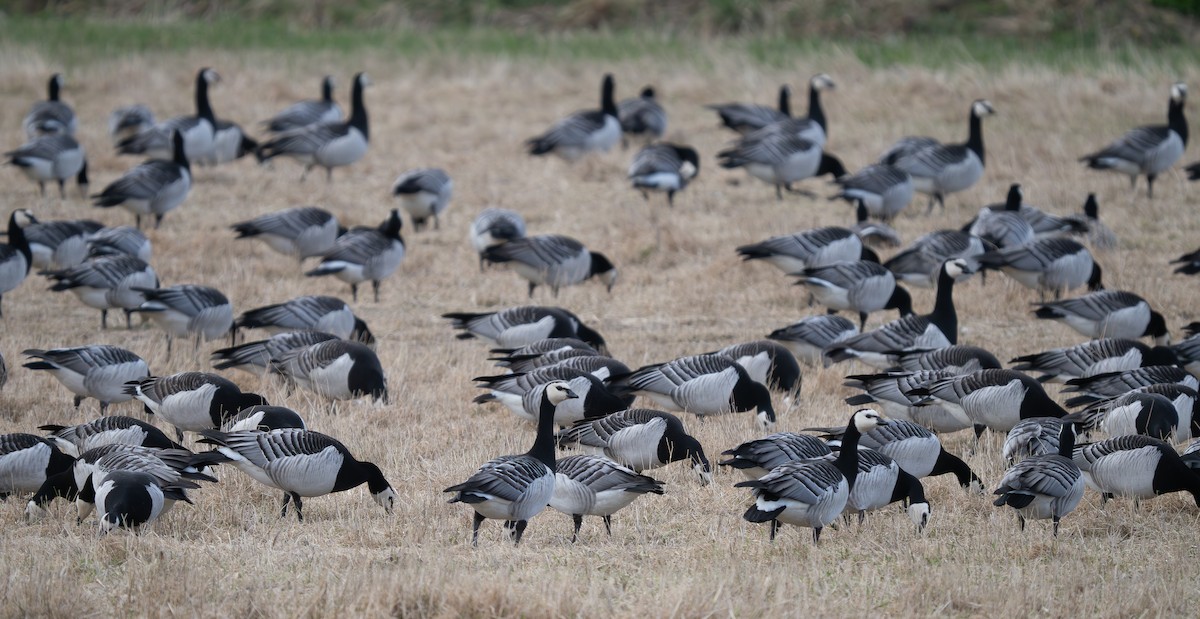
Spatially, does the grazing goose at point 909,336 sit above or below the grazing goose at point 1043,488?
below

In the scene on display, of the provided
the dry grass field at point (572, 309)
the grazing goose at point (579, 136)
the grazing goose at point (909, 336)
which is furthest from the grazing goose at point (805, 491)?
the grazing goose at point (579, 136)

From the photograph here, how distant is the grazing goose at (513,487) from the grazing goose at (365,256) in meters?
6.23

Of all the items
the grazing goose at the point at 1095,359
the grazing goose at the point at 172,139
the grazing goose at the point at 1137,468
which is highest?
the grazing goose at the point at 1137,468

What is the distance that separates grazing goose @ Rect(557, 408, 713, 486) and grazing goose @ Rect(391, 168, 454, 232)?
26.2 feet

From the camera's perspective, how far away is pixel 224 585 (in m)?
5.93

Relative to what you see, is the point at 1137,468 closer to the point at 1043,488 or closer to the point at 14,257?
the point at 1043,488

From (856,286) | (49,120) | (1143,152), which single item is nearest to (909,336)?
(856,286)

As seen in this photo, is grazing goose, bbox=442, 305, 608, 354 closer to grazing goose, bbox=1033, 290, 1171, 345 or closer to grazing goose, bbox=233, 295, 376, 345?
grazing goose, bbox=233, 295, 376, 345

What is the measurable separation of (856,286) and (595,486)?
5415mm

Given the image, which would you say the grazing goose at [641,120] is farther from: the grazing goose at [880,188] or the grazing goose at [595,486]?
the grazing goose at [595,486]

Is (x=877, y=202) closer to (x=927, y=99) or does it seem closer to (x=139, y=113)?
(x=927, y=99)

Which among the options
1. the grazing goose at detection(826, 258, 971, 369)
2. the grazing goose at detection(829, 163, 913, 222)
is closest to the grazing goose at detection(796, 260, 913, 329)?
the grazing goose at detection(826, 258, 971, 369)

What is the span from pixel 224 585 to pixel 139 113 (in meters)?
15.8

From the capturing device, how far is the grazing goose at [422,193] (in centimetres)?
1559
